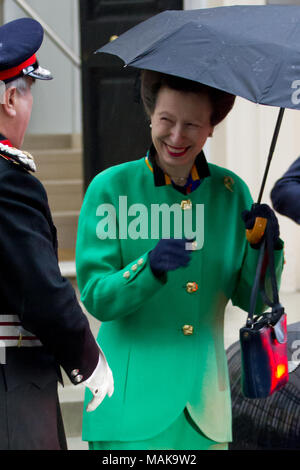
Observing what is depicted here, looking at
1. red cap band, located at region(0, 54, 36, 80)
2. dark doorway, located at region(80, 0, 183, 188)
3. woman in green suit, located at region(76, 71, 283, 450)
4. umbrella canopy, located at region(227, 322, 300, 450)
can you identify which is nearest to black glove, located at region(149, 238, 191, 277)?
woman in green suit, located at region(76, 71, 283, 450)

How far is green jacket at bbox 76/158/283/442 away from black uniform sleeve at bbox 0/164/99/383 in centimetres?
20

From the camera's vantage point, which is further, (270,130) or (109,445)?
(270,130)

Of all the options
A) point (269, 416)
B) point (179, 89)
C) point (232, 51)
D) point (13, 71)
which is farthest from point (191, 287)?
point (269, 416)

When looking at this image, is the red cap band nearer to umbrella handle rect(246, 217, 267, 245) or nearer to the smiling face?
the smiling face

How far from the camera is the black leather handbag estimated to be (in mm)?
2426

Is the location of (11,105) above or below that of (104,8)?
above

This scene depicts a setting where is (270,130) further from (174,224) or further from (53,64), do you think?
(53,64)

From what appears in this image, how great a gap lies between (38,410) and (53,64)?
6.22 metres

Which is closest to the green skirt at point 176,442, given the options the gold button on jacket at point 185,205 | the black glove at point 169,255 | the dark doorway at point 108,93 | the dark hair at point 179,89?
the black glove at point 169,255

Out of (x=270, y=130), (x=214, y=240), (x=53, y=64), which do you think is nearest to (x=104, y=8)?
(x=270, y=130)

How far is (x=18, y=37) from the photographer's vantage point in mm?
2373

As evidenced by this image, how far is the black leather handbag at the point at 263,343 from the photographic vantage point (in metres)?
2.43

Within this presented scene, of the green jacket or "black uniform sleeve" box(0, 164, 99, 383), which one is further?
the green jacket

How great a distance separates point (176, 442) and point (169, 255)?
1.77ft
